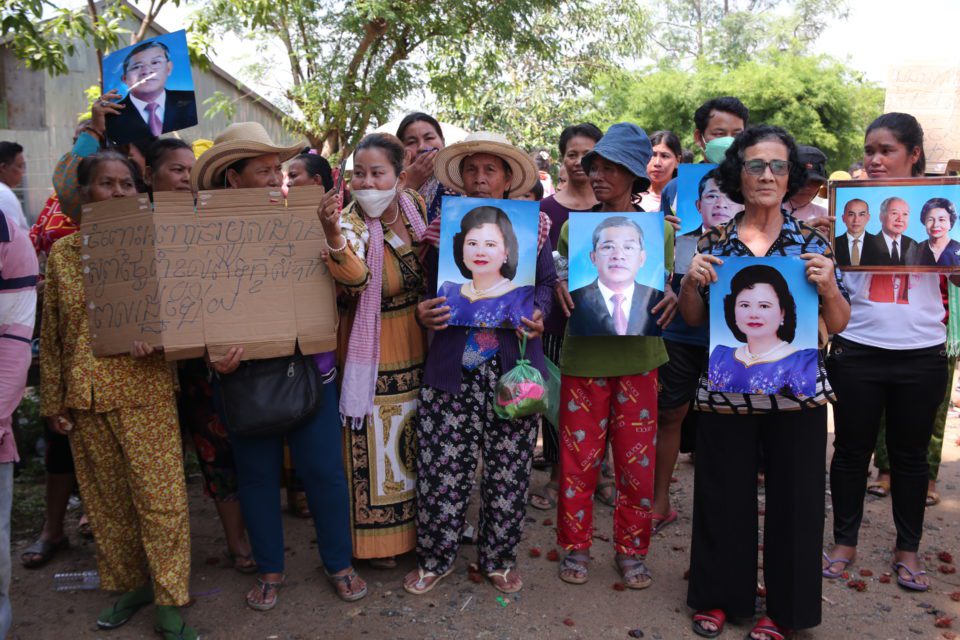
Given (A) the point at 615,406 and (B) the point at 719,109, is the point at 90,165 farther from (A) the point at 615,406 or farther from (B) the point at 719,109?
(B) the point at 719,109

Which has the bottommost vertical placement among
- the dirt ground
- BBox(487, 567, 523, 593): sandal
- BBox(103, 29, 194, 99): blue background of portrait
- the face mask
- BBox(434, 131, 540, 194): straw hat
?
the dirt ground

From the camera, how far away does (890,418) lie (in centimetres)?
399

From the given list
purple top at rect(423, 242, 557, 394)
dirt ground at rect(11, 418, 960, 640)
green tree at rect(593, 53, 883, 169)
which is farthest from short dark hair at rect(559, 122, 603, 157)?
green tree at rect(593, 53, 883, 169)

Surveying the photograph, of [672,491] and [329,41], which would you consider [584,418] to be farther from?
[329,41]

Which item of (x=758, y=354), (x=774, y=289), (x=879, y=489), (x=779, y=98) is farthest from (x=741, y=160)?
(x=779, y=98)

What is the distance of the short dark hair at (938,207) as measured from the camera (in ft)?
12.1

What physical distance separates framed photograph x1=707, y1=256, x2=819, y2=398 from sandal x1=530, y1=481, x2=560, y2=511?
2082 mm

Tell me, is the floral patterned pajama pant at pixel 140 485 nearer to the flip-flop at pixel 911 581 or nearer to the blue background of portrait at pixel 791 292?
the blue background of portrait at pixel 791 292

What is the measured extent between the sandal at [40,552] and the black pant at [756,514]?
3.41 meters

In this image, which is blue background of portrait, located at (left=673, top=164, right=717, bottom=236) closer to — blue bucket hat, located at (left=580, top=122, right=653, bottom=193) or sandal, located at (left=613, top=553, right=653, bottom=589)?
blue bucket hat, located at (left=580, top=122, right=653, bottom=193)

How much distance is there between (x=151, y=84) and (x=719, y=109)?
331cm

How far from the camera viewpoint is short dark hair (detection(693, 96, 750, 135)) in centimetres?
480

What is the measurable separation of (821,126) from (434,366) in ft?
72.8

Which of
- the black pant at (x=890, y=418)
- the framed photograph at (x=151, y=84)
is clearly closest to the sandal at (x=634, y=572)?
the black pant at (x=890, y=418)
